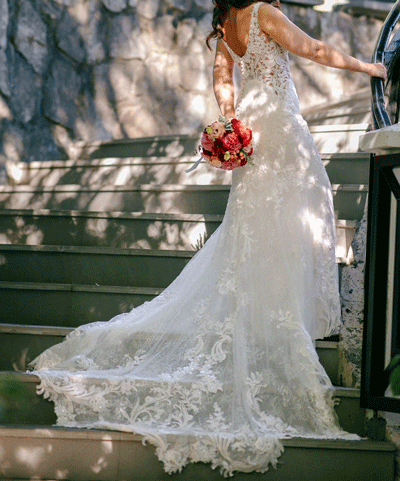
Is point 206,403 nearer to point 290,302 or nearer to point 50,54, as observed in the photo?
point 290,302

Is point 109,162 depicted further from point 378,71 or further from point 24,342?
point 378,71

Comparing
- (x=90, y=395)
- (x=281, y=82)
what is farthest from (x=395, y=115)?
(x=90, y=395)

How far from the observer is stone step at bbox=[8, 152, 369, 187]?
4473 millimetres

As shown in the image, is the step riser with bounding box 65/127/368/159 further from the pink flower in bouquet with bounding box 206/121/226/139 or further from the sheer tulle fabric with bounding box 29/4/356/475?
the pink flower in bouquet with bounding box 206/121/226/139

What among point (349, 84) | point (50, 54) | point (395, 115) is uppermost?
point (349, 84)

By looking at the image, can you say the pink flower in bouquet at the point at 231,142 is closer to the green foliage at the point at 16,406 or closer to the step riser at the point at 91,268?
the step riser at the point at 91,268

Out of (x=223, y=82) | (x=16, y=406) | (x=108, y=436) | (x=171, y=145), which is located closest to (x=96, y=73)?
(x=171, y=145)

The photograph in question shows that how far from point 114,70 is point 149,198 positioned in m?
3.20

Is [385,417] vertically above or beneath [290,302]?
beneath

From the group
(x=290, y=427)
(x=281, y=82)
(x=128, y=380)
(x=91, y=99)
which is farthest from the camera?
(x=91, y=99)

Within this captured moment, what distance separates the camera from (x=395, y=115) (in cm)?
343

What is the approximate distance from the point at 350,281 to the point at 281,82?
1.11m

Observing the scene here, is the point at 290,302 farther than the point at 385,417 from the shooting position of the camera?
Yes

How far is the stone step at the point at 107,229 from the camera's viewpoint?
4.19 m
